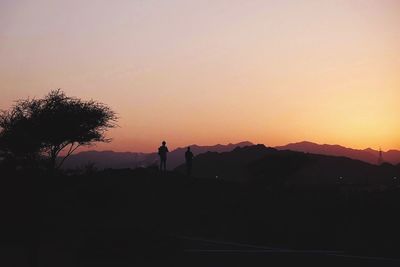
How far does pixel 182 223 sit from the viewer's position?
27.8 m

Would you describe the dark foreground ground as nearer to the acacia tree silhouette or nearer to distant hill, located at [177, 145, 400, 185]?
the acacia tree silhouette

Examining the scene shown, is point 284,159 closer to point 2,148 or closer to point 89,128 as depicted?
point 89,128

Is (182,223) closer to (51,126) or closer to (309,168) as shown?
(51,126)

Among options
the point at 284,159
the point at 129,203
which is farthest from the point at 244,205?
the point at 284,159

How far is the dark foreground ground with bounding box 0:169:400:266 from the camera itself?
1498 cm

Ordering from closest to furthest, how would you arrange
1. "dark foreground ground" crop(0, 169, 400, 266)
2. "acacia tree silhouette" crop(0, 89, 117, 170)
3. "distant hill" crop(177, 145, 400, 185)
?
1. "dark foreground ground" crop(0, 169, 400, 266)
2. "acacia tree silhouette" crop(0, 89, 117, 170)
3. "distant hill" crop(177, 145, 400, 185)

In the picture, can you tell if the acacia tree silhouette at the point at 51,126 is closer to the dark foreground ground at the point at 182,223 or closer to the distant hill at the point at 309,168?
the dark foreground ground at the point at 182,223

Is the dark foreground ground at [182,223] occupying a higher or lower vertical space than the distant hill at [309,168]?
lower

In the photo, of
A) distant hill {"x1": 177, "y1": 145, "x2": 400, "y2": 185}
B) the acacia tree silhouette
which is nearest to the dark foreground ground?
the acacia tree silhouette

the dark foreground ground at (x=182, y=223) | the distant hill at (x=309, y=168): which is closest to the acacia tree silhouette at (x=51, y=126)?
the dark foreground ground at (x=182, y=223)

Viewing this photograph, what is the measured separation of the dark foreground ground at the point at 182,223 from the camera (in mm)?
14977

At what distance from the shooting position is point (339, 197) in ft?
124

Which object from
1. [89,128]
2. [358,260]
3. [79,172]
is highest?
[89,128]

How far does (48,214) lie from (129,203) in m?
10.5
